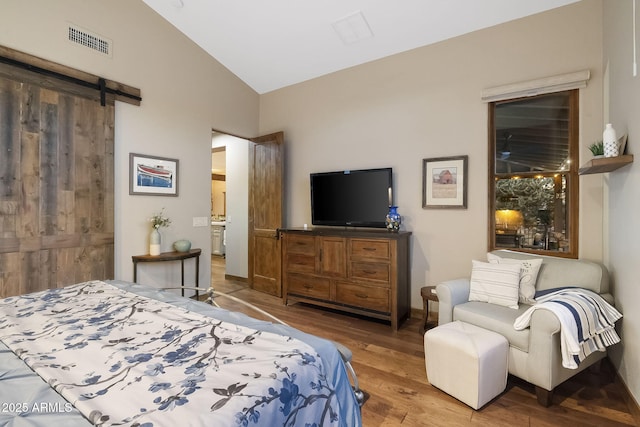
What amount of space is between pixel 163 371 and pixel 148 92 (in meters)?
3.59

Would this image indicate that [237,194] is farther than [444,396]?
Yes

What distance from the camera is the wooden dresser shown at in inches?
129

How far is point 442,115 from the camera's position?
3457mm

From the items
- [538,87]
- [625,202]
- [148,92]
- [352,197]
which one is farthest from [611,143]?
[148,92]

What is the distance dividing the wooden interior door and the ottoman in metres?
2.70

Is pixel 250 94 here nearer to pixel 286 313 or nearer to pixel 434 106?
pixel 434 106

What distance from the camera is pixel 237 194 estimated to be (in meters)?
5.44

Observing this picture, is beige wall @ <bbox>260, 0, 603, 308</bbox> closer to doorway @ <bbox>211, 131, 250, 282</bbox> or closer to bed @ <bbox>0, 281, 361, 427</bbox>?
doorway @ <bbox>211, 131, 250, 282</bbox>

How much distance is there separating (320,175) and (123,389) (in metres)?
3.49

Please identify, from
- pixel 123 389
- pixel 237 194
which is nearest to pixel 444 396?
pixel 123 389

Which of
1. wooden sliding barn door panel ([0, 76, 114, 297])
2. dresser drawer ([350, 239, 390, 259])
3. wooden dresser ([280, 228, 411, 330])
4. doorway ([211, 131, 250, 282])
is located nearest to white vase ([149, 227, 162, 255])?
wooden sliding barn door panel ([0, 76, 114, 297])

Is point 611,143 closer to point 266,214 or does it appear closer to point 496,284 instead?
point 496,284

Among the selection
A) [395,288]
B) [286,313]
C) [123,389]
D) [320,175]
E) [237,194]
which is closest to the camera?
[123,389]

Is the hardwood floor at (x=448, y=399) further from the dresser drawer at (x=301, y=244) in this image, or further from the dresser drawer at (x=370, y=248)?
the dresser drawer at (x=301, y=244)
